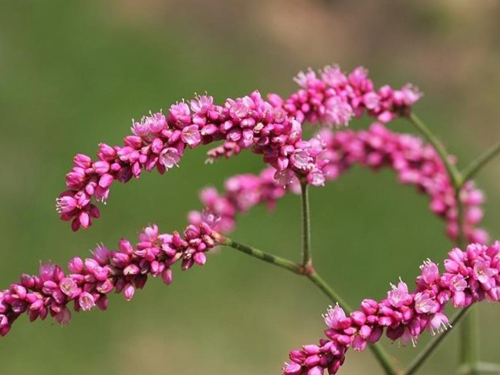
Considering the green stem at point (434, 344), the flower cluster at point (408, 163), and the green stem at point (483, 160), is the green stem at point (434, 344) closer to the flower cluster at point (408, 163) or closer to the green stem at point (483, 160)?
the green stem at point (483, 160)

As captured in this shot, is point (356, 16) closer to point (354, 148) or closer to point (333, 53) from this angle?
point (333, 53)

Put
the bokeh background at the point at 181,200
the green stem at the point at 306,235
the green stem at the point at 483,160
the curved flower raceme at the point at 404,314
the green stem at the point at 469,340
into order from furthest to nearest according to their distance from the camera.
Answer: the bokeh background at the point at 181,200 → the green stem at the point at 469,340 → the green stem at the point at 483,160 → the green stem at the point at 306,235 → the curved flower raceme at the point at 404,314

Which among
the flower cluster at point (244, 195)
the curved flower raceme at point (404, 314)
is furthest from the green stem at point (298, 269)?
the flower cluster at point (244, 195)

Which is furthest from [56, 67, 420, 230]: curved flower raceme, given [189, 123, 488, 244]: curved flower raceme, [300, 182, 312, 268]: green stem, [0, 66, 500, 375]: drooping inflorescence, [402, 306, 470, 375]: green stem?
[189, 123, 488, 244]: curved flower raceme

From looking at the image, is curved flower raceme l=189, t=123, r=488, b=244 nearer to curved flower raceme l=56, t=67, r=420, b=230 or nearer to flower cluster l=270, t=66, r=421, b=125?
flower cluster l=270, t=66, r=421, b=125

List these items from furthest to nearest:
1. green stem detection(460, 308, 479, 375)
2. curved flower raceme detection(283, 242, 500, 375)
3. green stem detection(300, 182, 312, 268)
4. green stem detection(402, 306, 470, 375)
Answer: green stem detection(460, 308, 479, 375)
green stem detection(300, 182, 312, 268)
green stem detection(402, 306, 470, 375)
curved flower raceme detection(283, 242, 500, 375)

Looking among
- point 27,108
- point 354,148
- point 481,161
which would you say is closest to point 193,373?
point 27,108

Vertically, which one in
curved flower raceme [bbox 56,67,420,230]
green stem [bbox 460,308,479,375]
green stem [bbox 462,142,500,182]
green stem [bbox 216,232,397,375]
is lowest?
green stem [bbox 460,308,479,375]

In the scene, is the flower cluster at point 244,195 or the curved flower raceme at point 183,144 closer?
the curved flower raceme at point 183,144
